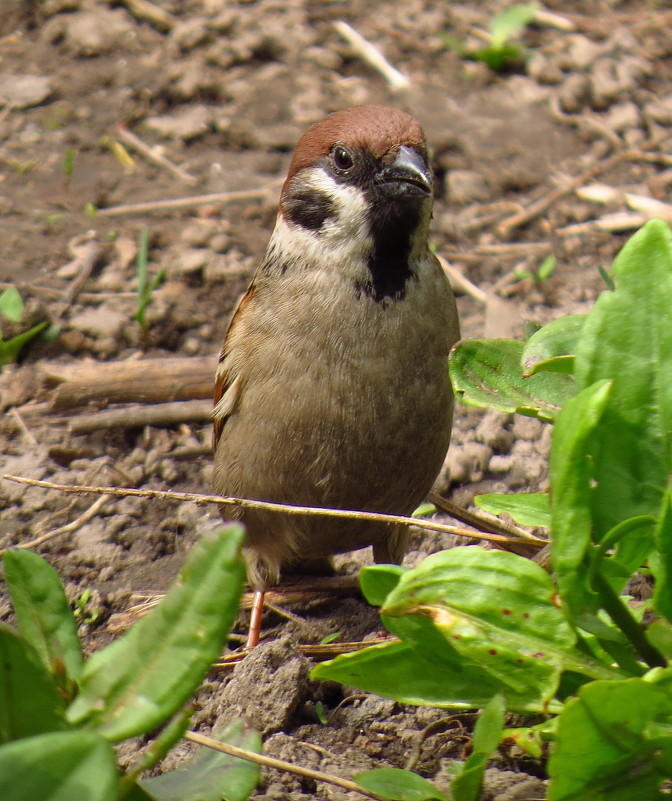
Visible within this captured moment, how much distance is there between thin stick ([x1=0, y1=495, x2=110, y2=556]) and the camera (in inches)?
147

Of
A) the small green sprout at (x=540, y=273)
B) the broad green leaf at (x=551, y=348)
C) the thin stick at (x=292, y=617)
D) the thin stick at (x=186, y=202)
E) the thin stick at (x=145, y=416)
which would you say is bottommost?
the thin stick at (x=292, y=617)

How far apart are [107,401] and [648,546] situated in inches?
107

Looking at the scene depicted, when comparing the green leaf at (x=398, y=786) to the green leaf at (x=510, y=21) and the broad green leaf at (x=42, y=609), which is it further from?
the green leaf at (x=510, y=21)

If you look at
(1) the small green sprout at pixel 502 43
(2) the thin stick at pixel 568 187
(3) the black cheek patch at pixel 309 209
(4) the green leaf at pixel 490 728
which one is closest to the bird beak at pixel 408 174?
(3) the black cheek patch at pixel 309 209

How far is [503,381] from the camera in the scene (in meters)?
2.63

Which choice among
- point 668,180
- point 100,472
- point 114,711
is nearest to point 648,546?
point 114,711

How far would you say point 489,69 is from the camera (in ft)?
21.2

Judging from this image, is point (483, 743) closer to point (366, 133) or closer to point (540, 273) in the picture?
point (366, 133)

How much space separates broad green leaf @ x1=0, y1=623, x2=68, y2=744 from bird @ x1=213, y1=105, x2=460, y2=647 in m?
1.54

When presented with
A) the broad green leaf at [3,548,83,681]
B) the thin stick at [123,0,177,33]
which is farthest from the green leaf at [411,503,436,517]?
the thin stick at [123,0,177,33]

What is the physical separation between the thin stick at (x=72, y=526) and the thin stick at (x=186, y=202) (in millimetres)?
1883

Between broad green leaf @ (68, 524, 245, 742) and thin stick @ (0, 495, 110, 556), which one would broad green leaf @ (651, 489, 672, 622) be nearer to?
broad green leaf @ (68, 524, 245, 742)

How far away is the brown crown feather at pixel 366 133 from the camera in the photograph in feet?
11.2

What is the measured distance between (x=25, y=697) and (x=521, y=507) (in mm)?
1366
